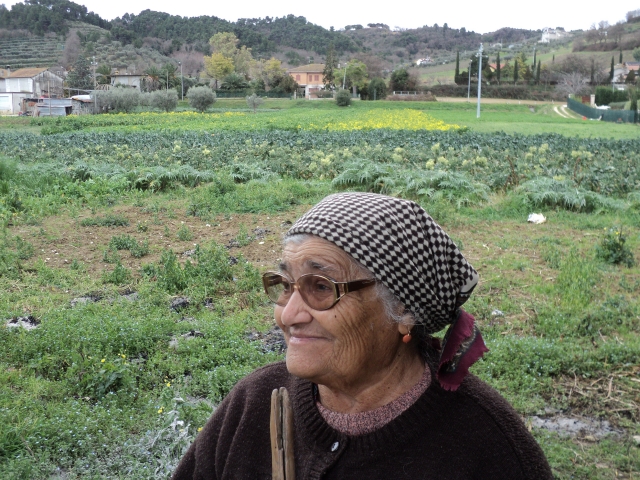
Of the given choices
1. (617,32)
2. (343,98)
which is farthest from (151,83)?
(617,32)

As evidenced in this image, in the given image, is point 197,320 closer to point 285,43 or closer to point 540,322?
point 540,322

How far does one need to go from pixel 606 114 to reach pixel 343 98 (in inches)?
949

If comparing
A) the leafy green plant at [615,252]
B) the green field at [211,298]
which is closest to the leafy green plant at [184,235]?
the green field at [211,298]

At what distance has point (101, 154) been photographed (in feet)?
61.3

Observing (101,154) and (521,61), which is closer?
(101,154)

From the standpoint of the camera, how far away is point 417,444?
5.12 feet

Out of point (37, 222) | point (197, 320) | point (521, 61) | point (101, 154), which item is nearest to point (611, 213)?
point (197, 320)

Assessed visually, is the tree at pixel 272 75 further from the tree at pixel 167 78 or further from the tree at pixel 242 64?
the tree at pixel 242 64

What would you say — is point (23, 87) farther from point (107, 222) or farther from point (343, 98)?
point (107, 222)

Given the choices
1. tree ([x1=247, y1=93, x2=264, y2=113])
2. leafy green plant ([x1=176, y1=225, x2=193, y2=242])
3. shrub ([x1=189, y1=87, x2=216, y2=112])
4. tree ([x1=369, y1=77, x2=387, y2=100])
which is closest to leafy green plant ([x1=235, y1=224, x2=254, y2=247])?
leafy green plant ([x1=176, y1=225, x2=193, y2=242])

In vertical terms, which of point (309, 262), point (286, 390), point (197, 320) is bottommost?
point (197, 320)

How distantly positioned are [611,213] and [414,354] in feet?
32.1

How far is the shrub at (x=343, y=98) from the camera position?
65.6 meters

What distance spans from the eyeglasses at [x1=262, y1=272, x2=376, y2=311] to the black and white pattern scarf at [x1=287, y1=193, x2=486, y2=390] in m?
0.09
